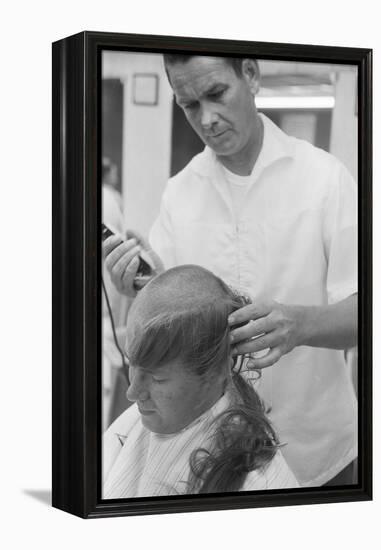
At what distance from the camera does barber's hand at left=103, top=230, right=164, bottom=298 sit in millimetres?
5449

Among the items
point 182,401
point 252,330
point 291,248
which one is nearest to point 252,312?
point 252,330

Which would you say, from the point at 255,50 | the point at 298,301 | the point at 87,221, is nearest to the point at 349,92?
the point at 255,50

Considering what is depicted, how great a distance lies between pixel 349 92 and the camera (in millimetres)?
5898

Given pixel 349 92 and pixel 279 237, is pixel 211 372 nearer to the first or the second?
pixel 279 237

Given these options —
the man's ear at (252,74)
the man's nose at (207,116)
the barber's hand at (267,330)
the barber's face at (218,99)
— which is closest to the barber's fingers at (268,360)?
the barber's hand at (267,330)

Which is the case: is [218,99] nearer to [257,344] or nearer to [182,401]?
[257,344]

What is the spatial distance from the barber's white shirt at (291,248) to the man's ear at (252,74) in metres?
0.15

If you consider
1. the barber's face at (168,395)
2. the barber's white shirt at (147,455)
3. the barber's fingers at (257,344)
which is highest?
the barber's fingers at (257,344)

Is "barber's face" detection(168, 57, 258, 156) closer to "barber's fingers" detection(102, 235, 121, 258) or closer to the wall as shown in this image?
the wall

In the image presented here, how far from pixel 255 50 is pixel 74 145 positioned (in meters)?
0.85

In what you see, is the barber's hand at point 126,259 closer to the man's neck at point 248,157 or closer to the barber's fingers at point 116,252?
the barber's fingers at point 116,252

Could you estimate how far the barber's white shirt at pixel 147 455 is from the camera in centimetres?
547

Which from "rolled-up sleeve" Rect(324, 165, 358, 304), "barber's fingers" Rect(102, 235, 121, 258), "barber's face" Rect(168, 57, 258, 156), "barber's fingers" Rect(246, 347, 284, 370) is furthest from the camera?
"rolled-up sleeve" Rect(324, 165, 358, 304)

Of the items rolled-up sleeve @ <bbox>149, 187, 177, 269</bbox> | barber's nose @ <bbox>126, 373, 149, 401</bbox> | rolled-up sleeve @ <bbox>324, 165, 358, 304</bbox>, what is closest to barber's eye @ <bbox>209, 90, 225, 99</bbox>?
rolled-up sleeve @ <bbox>149, 187, 177, 269</bbox>
